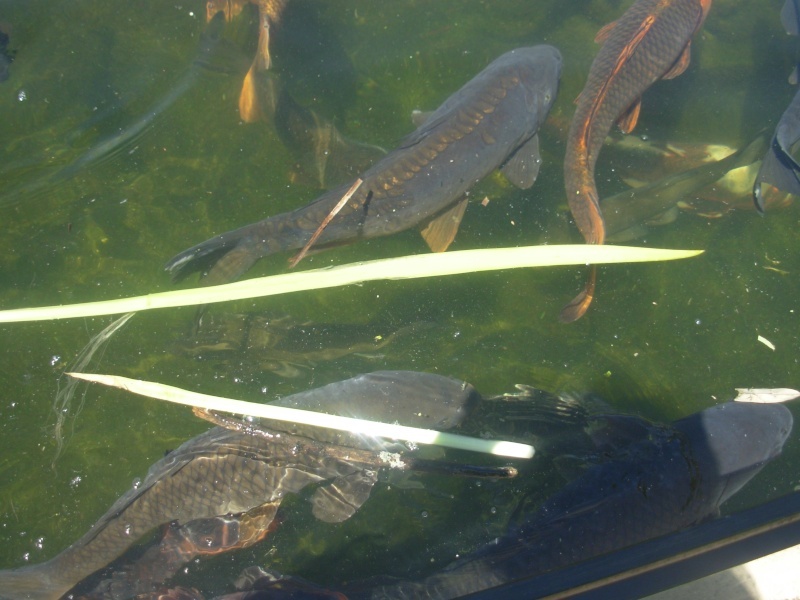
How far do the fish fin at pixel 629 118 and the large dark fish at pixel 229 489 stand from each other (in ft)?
8.11

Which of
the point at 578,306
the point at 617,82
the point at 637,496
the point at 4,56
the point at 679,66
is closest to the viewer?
the point at 637,496

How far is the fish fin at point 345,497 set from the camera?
122 inches

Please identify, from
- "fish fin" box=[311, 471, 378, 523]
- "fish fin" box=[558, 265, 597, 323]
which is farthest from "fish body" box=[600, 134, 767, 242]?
"fish fin" box=[311, 471, 378, 523]

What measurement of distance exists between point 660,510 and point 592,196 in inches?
73.0

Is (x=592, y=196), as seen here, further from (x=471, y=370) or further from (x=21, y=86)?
(x=21, y=86)

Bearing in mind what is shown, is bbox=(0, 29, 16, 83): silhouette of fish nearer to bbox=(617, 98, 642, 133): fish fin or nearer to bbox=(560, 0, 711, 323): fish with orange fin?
bbox=(560, 0, 711, 323): fish with orange fin

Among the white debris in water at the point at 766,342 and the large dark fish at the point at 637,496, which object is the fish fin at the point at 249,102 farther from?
the white debris in water at the point at 766,342

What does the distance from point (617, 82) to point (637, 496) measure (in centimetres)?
263

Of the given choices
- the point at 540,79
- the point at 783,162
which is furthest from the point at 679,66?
the point at 783,162

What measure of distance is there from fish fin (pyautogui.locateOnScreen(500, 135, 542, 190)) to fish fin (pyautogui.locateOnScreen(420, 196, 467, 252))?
0.43 m

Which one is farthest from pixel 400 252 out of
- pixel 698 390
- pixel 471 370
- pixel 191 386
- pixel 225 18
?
pixel 225 18

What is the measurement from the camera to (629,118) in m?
4.12

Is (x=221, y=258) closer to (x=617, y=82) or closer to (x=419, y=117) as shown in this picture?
(x=419, y=117)

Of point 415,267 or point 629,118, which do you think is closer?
point 415,267
